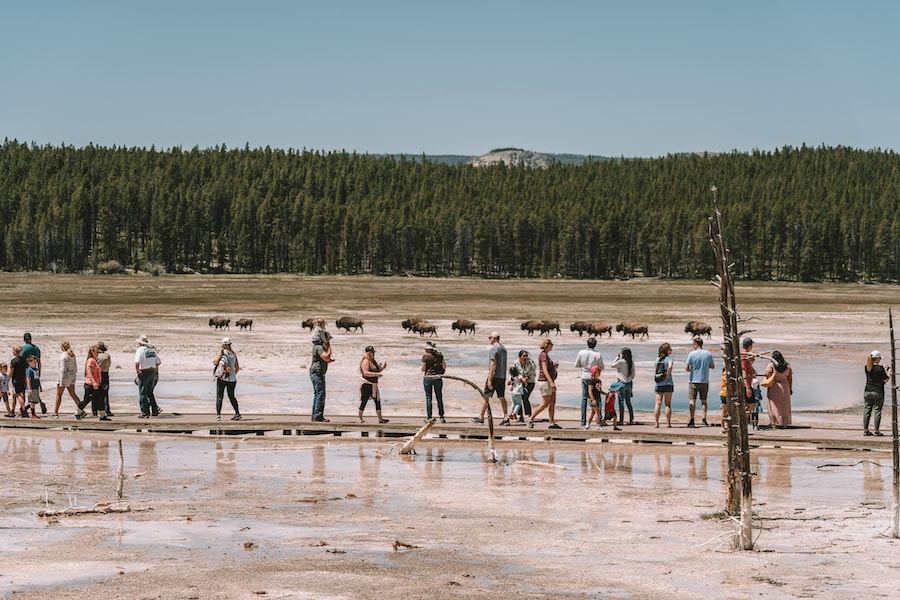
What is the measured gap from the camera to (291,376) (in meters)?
34.4

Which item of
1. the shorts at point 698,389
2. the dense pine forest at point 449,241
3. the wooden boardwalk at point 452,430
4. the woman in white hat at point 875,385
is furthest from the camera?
the dense pine forest at point 449,241

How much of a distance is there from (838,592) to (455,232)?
167 metres

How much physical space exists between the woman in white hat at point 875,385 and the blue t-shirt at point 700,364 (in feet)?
8.60

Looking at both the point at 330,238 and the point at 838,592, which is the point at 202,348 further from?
the point at 330,238

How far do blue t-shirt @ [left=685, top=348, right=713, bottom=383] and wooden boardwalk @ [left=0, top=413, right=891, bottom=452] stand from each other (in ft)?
3.02

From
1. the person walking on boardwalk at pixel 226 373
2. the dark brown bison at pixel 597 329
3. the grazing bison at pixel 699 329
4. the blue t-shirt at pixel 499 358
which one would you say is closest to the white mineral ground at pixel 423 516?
the person walking on boardwalk at pixel 226 373

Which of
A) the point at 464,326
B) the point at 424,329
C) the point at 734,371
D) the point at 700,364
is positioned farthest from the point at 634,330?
the point at 734,371

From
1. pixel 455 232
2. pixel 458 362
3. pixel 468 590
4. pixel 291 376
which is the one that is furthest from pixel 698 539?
pixel 455 232

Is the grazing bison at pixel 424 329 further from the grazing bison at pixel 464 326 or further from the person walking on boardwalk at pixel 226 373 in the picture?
the person walking on boardwalk at pixel 226 373

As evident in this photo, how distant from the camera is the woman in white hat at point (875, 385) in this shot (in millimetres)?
20219

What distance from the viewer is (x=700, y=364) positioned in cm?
2161

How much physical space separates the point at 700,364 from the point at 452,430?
4458mm

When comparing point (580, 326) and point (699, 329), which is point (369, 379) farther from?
point (699, 329)

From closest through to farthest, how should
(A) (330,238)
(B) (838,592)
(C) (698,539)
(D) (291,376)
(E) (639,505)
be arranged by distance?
(B) (838,592)
(C) (698,539)
(E) (639,505)
(D) (291,376)
(A) (330,238)
